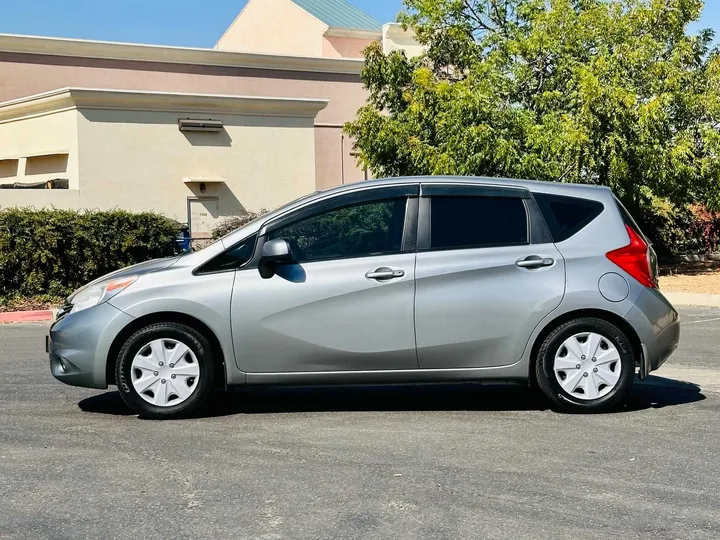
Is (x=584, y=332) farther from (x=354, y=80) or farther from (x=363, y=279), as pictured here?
(x=354, y=80)

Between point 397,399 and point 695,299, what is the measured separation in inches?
437

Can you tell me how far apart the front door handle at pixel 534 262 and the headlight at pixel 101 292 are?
9.18ft

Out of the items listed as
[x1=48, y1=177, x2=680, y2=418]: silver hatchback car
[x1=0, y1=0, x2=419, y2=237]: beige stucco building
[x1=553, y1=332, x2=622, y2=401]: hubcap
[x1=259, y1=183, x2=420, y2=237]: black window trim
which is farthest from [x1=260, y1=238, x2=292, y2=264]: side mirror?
[x1=0, y1=0, x2=419, y2=237]: beige stucco building

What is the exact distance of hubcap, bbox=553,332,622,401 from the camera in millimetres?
7168

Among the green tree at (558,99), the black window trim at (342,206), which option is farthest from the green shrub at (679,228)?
the black window trim at (342,206)

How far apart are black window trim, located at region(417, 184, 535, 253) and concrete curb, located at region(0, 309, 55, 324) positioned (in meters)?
10.1

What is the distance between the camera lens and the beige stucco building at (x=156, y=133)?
902 inches

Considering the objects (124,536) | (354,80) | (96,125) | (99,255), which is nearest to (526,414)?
(124,536)

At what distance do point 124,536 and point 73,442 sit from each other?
2.03 meters

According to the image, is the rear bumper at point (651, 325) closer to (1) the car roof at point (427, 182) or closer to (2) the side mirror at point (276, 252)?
(1) the car roof at point (427, 182)

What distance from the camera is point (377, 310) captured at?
709 centimetres

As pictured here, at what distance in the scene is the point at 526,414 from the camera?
7.33 m

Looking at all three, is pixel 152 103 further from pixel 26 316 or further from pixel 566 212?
pixel 566 212

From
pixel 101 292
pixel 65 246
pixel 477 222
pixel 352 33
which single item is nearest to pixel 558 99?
pixel 65 246
